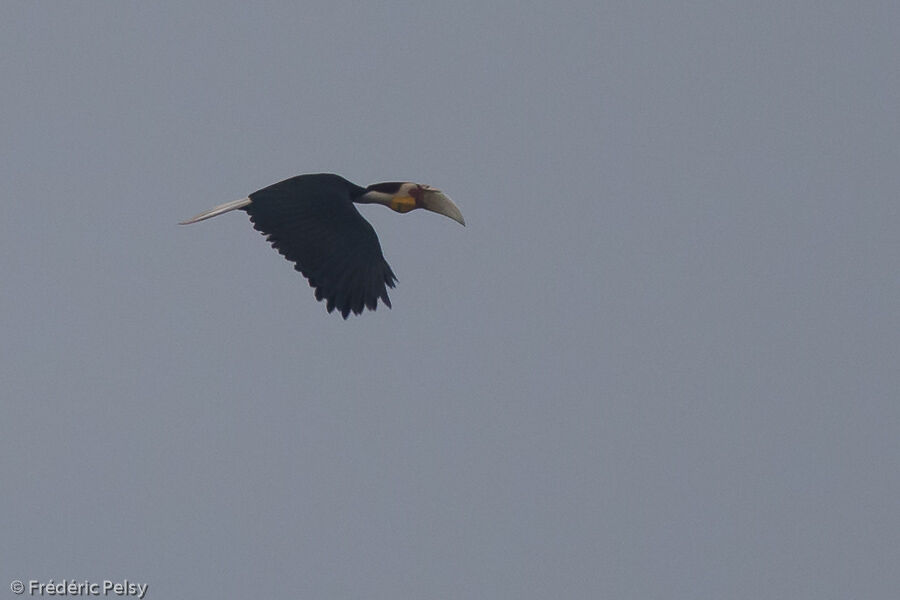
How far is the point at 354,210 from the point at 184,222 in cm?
253

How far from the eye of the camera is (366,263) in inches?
680

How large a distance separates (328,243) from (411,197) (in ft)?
7.59

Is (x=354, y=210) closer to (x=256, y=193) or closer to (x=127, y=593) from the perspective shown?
(x=256, y=193)

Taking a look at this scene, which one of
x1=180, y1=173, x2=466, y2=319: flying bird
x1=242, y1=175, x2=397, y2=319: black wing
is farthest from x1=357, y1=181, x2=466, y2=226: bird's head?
x1=242, y1=175, x2=397, y2=319: black wing

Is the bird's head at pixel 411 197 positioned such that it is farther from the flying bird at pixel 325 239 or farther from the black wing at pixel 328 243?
the black wing at pixel 328 243

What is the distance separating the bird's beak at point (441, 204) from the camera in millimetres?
19094

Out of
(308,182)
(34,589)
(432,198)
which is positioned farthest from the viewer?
(432,198)

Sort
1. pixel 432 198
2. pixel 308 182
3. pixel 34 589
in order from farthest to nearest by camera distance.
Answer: pixel 432 198
pixel 308 182
pixel 34 589

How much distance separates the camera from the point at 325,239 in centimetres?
1728

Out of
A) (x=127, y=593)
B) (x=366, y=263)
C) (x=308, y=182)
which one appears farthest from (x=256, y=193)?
(x=127, y=593)

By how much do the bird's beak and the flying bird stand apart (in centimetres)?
169

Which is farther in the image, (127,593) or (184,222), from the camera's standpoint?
(184,222)

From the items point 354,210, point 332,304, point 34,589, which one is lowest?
point 34,589

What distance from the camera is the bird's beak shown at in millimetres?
19094
